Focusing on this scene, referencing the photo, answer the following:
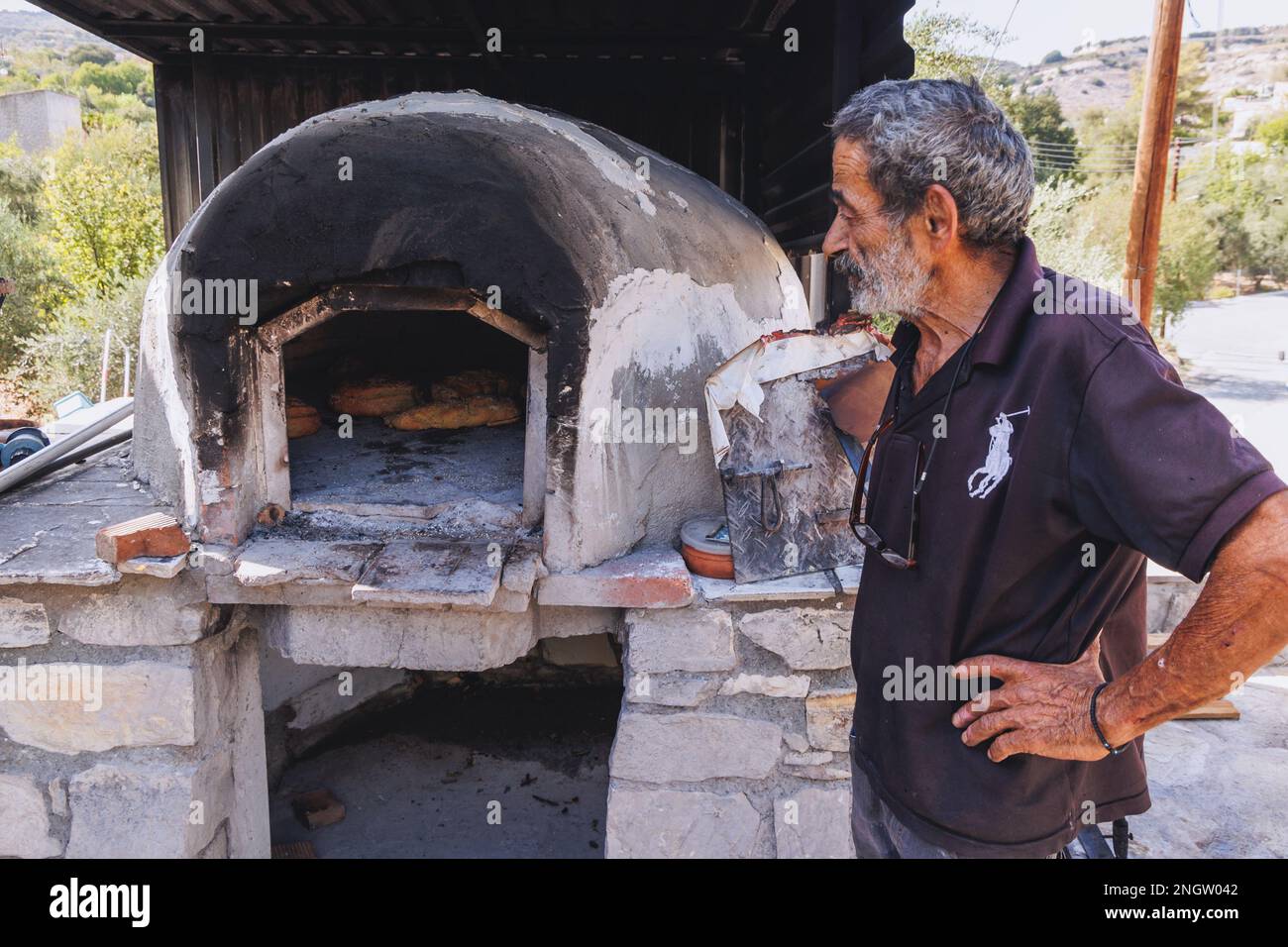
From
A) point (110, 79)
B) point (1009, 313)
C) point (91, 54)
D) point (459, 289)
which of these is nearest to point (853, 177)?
→ point (1009, 313)

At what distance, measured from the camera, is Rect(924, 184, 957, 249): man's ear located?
1.57 m

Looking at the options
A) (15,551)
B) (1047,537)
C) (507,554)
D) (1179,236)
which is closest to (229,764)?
(15,551)

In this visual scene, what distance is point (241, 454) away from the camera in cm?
269

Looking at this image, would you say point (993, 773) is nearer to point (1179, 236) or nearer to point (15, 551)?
point (15, 551)

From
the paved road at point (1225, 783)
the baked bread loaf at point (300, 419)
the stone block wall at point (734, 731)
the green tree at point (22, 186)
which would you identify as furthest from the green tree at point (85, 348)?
the paved road at point (1225, 783)

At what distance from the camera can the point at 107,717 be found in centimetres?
266

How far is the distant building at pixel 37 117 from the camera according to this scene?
89.4 feet

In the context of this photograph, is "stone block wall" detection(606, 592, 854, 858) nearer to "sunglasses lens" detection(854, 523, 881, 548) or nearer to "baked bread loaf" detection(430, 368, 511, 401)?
"sunglasses lens" detection(854, 523, 881, 548)

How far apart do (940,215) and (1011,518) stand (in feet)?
1.81

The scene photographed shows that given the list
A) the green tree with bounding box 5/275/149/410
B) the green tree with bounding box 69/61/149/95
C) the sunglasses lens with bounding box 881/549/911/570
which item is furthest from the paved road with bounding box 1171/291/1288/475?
the green tree with bounding box 69/61/149/95

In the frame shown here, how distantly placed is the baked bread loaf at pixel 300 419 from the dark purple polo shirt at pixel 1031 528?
8.48 feet

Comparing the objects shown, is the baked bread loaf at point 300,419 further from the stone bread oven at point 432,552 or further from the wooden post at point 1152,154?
the wooden post at point 1152,154

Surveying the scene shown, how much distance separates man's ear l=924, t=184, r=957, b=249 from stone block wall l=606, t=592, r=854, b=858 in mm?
1225

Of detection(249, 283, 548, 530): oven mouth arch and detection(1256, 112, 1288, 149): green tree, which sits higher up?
detection(1256, 112, 1288, 149): green tree
